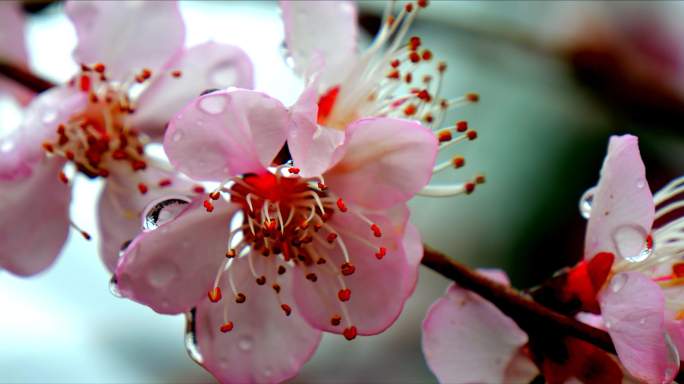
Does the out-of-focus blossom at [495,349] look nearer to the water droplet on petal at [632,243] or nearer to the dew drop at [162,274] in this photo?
the water droplet on petal at [632,243]

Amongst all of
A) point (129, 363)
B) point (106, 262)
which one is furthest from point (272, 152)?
point (129, 363)

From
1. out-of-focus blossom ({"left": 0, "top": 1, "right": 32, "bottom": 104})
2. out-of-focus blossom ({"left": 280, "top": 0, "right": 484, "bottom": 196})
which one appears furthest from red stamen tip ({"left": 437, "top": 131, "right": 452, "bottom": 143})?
out-of-focus blossom ({"left": 0, "top": 1, "right": 32, "bottom": 104})

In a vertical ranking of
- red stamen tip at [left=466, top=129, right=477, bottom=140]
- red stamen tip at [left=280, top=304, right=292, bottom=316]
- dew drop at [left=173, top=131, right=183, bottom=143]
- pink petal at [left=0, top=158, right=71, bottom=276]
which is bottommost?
pink petal at [left=0, top=158, right=71, bottom=276]

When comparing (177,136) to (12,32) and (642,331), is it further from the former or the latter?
(12,32)

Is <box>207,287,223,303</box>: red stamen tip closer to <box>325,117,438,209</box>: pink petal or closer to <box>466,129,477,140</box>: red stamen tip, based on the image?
<box>325,117,438,209</box>: pink petal

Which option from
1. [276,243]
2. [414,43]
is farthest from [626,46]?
[276,243]

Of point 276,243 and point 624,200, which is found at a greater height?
Result: point 624,200

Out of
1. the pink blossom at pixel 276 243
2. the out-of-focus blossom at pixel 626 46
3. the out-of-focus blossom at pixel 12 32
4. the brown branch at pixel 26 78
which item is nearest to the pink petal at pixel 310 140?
the pink blossom at pixel 276 243
